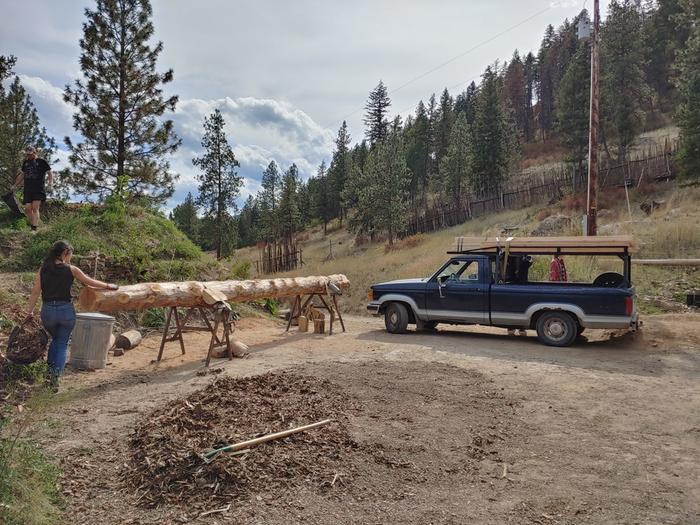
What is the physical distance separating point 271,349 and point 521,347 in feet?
16.8

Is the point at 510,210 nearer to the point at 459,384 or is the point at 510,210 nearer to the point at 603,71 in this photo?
the point at 603,71

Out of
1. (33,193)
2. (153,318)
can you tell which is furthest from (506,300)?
(33,193)

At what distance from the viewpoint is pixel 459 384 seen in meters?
7.12

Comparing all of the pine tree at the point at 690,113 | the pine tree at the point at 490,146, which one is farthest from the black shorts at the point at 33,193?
the pine tree at the point at 490,146

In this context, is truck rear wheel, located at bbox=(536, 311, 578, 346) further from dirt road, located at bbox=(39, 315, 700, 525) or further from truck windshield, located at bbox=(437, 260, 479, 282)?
truck windshield, located at bbox=(437, 260, 479, 282)

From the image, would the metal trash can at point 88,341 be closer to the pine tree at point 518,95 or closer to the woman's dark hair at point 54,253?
the woman's dark hair at point 54,253

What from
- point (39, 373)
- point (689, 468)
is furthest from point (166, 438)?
point (689, 468)

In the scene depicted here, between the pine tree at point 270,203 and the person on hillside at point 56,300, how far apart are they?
50.2 m

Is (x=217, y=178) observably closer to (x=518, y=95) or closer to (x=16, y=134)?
(x=16, y=134)

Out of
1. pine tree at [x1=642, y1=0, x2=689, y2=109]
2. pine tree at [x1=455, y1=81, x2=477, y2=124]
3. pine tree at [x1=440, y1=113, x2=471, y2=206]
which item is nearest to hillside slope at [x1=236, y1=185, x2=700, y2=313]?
pine tree at [x1=440, y1=113, x2=471, y2=206]

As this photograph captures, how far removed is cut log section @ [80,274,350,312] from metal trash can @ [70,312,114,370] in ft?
1.06

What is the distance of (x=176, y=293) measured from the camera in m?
8.46

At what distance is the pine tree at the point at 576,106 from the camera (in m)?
41.3

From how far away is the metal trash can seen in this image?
25.9ft
